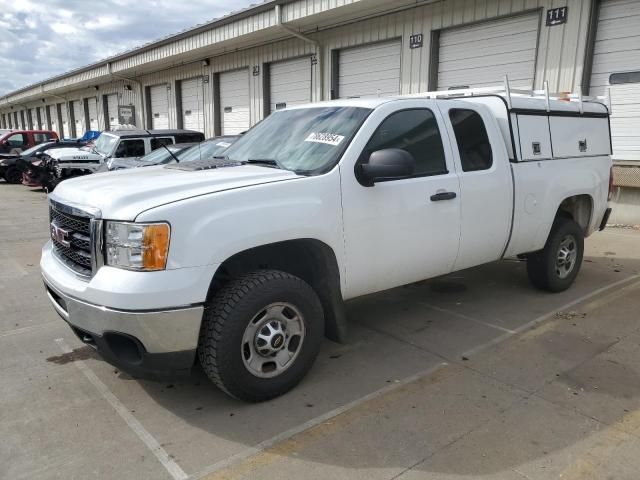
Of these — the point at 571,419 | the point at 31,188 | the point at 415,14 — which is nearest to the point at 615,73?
the point at 415,14

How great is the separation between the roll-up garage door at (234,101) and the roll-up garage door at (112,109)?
1217cm

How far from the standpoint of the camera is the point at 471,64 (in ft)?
36.0

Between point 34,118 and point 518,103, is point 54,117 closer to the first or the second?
point 34,118

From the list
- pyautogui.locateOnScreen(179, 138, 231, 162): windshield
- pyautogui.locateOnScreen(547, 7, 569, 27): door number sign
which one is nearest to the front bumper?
pyautogui.locateOnScreen(179, 138, 231, 162): windshield

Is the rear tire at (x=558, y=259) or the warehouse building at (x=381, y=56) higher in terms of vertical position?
the warehouse building at (x=381, y=56)

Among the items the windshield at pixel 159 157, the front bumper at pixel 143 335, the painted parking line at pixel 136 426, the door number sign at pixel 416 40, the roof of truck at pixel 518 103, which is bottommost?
the painted parking line at pixel 136 426

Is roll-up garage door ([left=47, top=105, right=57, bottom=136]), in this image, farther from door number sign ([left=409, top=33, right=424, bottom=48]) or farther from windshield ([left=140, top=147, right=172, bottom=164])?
door number sign ([left=409, top=33, right=424, bottom=48])

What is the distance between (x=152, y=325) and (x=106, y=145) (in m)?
11.8

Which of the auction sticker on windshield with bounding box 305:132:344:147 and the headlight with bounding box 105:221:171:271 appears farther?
the auction sticker on windshield with bounding box 305:132:344:147

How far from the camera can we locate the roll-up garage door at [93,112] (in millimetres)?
31812

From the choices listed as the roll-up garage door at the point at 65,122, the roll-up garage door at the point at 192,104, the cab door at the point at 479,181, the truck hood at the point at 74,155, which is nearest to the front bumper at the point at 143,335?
the cab door at the point at 479,181

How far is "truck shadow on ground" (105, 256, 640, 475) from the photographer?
285 centimetres

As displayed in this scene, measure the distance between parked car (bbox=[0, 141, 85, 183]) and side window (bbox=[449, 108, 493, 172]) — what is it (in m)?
16.3

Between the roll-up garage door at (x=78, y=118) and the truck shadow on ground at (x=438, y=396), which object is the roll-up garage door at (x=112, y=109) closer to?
the roll-up garage door at (x=78, y=118)
